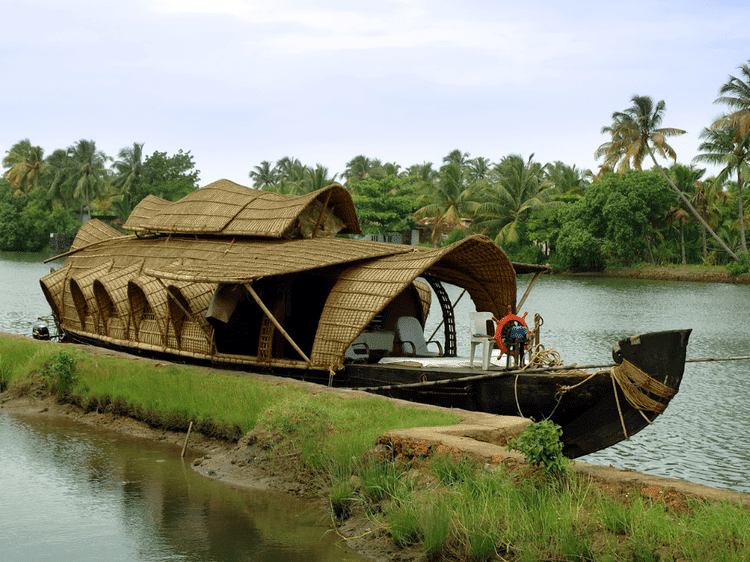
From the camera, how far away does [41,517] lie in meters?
6.23

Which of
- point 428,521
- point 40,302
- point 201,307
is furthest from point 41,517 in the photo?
point 40,302

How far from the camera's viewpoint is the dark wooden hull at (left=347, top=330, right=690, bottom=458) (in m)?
6.74

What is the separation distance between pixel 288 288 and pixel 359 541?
599 cm

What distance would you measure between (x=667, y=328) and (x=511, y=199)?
22938 millimetres

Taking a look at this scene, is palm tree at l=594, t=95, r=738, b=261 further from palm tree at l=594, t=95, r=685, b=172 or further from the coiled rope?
the coiled rope

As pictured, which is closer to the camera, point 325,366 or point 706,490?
point 706,490

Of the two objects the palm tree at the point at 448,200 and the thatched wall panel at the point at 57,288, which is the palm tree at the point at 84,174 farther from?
the thatched wall panel at the point at 57,288

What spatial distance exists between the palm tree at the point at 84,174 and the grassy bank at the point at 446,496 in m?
49.1

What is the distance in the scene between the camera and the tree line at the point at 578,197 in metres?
38.3

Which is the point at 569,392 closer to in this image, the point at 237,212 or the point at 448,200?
the point at 237,212

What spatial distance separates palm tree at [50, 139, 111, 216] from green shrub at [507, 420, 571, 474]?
52561 millimetres

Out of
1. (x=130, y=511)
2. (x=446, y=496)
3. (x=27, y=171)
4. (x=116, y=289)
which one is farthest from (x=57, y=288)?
(x=27, y=171)

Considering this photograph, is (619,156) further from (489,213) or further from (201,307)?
(201,307)

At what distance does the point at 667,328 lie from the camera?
22953mm
